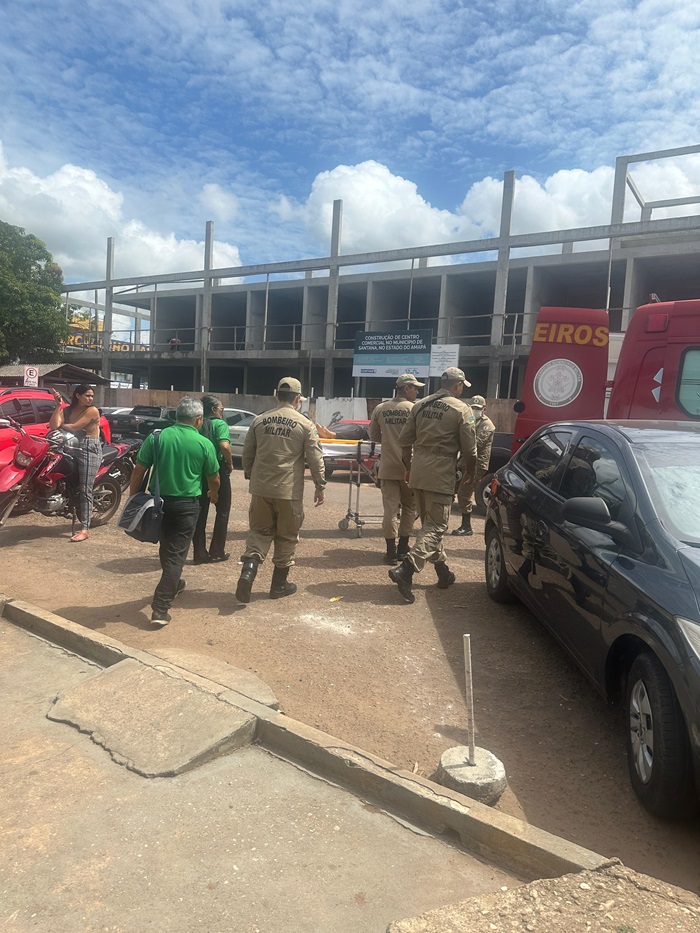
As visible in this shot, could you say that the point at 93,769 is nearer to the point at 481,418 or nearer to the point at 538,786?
the point at 538,786

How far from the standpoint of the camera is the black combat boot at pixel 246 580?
16.9ft

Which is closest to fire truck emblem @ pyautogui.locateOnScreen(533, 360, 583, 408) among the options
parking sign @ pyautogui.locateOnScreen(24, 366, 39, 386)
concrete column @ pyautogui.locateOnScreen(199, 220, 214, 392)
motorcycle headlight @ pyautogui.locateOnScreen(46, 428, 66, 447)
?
motorcycle headlight @ pyautogui.locateOnScreen(46, 428, 66, 447)

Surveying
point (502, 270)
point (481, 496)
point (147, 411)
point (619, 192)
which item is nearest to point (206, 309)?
point (147, 411)

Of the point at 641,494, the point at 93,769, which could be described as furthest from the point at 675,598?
the point at 93,769

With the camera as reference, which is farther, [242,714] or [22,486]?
[22,486]

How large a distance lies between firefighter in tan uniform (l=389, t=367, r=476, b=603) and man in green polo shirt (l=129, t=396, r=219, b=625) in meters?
1.72

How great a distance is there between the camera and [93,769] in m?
2.85

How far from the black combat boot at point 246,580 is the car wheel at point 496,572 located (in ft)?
6.55

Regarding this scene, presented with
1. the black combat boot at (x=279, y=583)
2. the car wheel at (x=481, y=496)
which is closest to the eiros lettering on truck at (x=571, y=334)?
the car wheel at (x=481, y=496)

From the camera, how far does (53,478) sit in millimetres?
7191

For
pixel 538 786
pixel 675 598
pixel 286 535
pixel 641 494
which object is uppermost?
pixel 641 494

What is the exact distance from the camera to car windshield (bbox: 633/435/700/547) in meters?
3.10

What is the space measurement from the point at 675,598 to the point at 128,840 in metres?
2.30

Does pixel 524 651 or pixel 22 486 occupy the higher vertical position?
pixel 22 486
